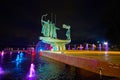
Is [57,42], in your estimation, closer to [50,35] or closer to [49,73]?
[50,35]

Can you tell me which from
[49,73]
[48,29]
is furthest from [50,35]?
[49,73]

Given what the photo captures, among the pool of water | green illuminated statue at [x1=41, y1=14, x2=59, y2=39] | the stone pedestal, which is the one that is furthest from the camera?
green illuminated statue at [x1=41, y1=14, x2=59, y2=39]

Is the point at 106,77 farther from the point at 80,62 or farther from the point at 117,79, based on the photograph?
the point at 80,62

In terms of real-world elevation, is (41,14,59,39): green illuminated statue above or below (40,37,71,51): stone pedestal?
above

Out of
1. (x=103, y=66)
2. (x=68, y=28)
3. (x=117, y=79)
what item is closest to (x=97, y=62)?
A: (x=103, y=66)

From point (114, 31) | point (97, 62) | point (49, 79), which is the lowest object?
point (49, 79)

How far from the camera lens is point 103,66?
96.0ft

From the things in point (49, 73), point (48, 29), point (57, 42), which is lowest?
point (49, 73)

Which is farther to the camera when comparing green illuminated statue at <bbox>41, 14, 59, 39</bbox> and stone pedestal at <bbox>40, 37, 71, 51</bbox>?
green illuminated statue at <bbox>41, 14, 59, 39</bbox>

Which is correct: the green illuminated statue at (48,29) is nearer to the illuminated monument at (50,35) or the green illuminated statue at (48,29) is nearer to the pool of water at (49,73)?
the illuminated monument at (50,35)

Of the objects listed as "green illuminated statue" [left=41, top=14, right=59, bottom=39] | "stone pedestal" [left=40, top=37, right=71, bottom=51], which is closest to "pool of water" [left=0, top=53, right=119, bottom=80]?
"stone pedestal" [left=40, top=37, right=71, bottom=51]

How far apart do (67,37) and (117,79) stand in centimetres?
8033

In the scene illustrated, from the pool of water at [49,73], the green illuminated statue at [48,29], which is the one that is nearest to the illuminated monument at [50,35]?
the green illuminated statue at [48,29]

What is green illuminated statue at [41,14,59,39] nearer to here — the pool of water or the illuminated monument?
the illuminated monument
